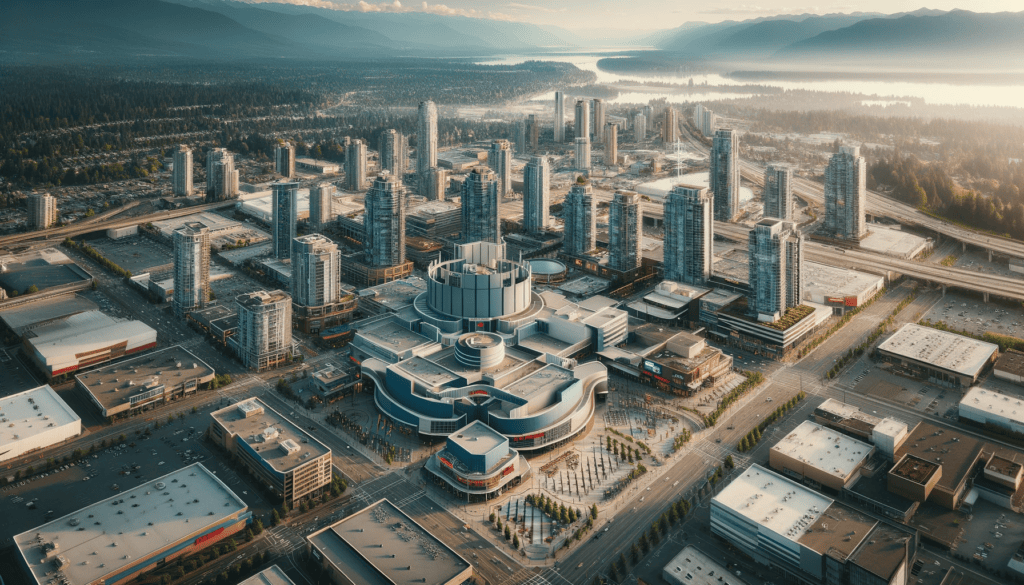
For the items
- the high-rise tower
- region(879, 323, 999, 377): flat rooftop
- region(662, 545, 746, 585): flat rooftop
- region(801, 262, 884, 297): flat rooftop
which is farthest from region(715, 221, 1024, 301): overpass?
the high-rise tower

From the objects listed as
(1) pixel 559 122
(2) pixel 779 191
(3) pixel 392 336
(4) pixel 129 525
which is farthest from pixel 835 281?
(1) pixel 559 122

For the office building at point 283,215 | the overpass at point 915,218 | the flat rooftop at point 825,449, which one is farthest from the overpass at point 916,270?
the office building at point 283,215

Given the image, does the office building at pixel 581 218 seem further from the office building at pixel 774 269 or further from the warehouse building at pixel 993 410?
the warehouse building at pixel 993 410

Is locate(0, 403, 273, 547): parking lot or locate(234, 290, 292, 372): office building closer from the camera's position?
locate(0, 403, 273, 547): parking lot

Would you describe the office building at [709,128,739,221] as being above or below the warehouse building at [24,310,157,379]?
above

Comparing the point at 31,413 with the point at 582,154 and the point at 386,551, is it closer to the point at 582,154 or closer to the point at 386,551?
the point at 386,551

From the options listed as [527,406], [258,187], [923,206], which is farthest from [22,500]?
[923,206]

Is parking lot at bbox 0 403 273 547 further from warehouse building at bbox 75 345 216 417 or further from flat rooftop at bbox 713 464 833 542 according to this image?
flat rooftop at bbox 713 464 833 542
